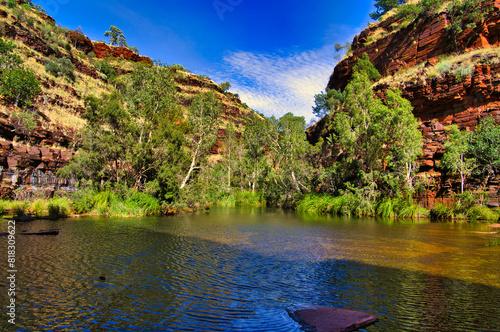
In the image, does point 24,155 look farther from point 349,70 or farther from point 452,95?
point 349,70

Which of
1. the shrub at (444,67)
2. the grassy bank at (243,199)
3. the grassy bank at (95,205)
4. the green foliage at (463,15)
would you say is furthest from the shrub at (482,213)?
the grassy bank at (243,199)

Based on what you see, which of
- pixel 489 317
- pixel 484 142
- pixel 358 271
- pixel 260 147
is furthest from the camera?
pixel 260 147

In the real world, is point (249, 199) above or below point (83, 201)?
below

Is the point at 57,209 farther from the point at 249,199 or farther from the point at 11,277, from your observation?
the point at 249,199

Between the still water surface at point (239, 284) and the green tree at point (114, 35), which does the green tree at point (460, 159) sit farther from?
the green tree at point (114, 35)

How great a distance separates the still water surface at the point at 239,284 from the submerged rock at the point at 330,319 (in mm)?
205

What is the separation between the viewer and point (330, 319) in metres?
4.05

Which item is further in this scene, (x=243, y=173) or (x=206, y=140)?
(x=243, y=173)

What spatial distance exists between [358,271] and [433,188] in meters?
21.5

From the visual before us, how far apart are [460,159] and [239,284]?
946 inches

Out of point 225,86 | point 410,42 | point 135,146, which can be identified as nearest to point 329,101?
point 410,42

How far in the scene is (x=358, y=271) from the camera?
7168mm

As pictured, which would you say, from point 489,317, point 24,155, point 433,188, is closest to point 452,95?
point 433,188

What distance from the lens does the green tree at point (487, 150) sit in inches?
836
